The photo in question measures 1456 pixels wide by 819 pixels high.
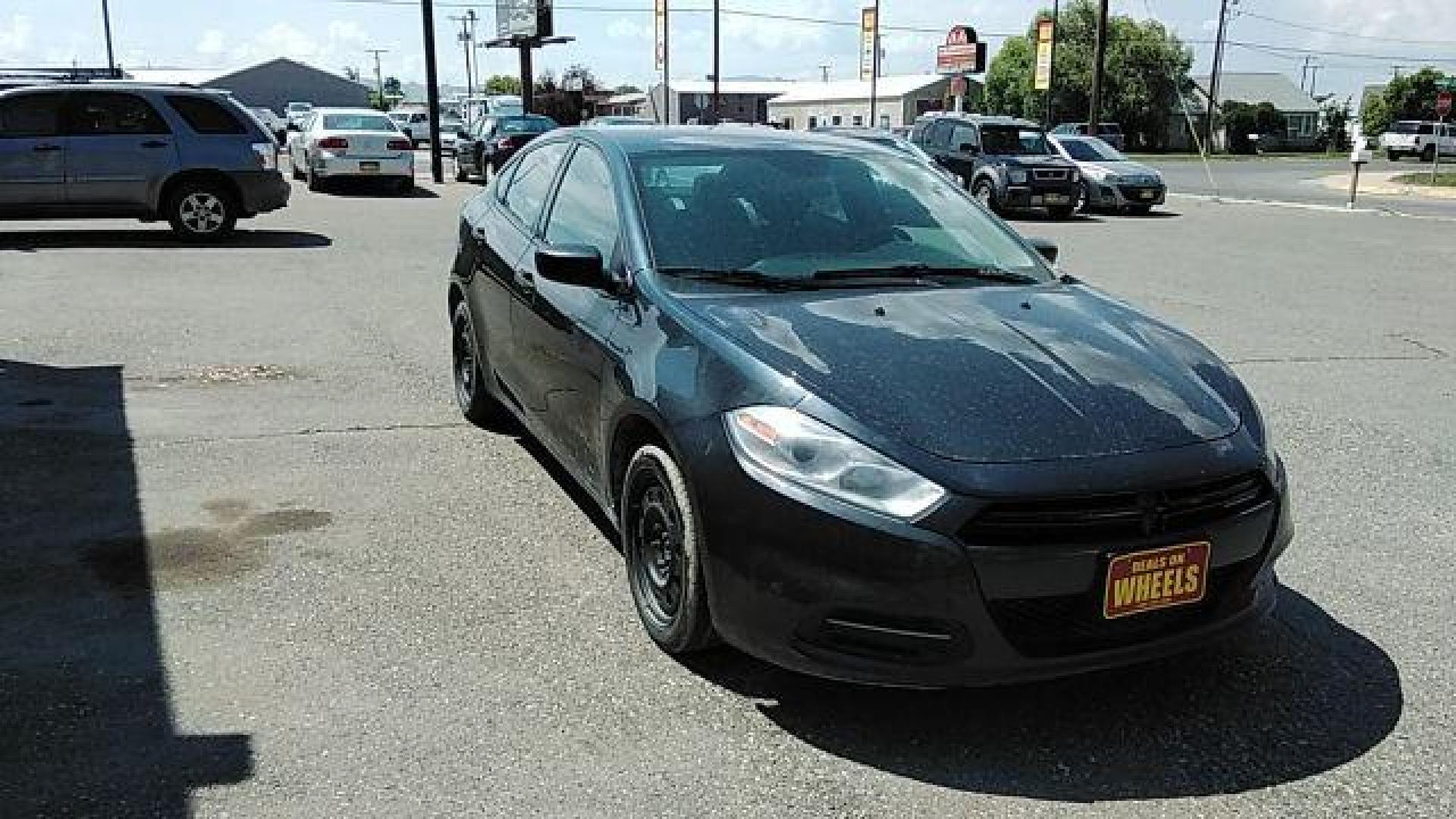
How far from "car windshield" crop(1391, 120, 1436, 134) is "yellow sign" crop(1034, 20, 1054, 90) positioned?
2595cm

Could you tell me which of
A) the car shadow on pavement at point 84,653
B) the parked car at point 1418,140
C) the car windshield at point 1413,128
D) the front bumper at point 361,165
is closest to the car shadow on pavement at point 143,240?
the front bumper at point 361,165

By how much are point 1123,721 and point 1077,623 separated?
1.68 feet

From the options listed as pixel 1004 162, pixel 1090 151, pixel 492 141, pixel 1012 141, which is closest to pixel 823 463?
pixel 1004 162

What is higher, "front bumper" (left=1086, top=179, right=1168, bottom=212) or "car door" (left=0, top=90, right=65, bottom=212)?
"car door" (left=0, top=90, right=65, bottom=212)

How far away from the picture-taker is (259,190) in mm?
14461

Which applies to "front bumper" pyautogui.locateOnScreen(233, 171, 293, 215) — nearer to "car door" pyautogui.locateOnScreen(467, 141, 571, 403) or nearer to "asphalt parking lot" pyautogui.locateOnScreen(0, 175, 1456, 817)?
"asphalt parking lot" pyautogui.locateOnScreen(0, 175, 1456, 817)

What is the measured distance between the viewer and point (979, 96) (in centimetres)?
8119

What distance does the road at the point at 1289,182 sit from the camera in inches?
1048

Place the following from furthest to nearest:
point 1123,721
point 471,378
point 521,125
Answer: point 521,125
point 471,378
point 1123,721

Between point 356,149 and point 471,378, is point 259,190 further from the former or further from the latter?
point 471,378

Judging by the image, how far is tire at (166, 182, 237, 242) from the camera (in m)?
14.1

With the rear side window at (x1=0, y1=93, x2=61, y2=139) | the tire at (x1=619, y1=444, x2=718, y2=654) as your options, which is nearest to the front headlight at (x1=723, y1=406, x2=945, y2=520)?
the tire at (x1=619, y1=444, x2=718, y2=654)

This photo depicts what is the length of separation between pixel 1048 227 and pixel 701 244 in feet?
54.0

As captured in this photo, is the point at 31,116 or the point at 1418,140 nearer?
the point at 31,116
